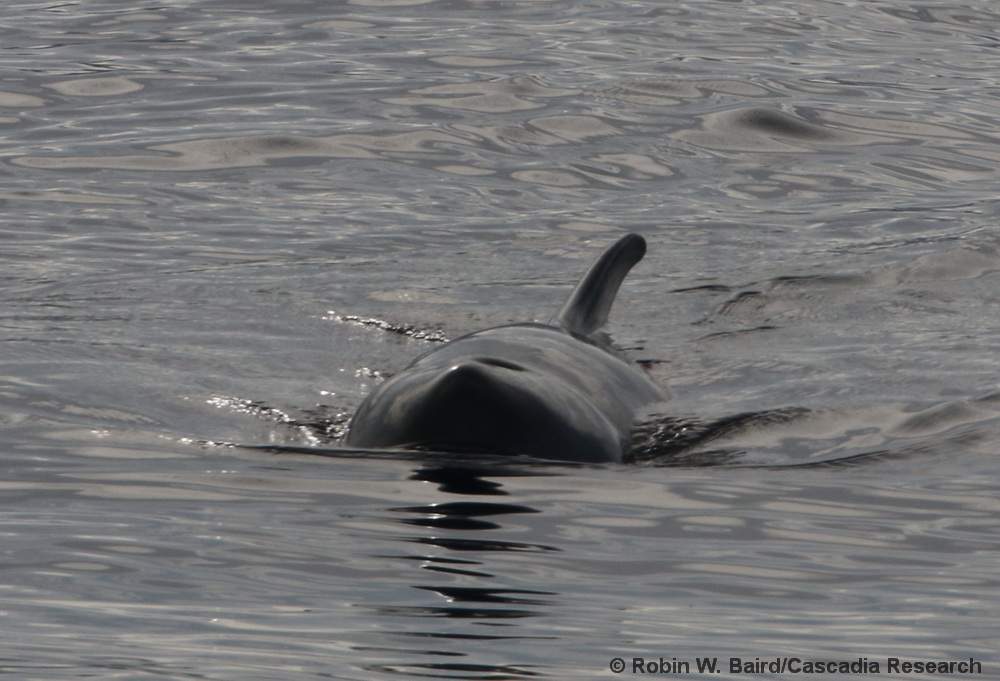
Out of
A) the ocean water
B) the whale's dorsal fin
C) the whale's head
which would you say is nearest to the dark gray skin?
the whale's head

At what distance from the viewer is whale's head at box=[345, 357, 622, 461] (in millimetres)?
6426

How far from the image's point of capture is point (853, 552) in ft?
19.0

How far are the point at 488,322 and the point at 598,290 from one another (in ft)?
5.49

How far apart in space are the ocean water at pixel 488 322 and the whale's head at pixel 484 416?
0.10 metres

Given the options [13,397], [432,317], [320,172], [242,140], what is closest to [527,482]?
[13,397]

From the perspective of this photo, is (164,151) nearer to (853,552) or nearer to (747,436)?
(747,436)

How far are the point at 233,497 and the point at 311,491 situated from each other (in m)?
0.26

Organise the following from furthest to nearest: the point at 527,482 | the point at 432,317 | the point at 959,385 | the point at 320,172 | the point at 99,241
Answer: the point at 320,172, the point at 99,241, the point at 432,317, the point at 959,385, the point at 527,482

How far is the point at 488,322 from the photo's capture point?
10859 mm

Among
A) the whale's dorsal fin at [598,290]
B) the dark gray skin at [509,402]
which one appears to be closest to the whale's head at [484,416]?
the dark gray skin at [509,402]

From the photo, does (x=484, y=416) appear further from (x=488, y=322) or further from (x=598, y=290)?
(x=488, y=322)

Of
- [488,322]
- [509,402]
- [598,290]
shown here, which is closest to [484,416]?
[509,402]

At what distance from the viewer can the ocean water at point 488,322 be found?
4953 millimetres

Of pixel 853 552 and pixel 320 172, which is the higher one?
pixel 853 552
